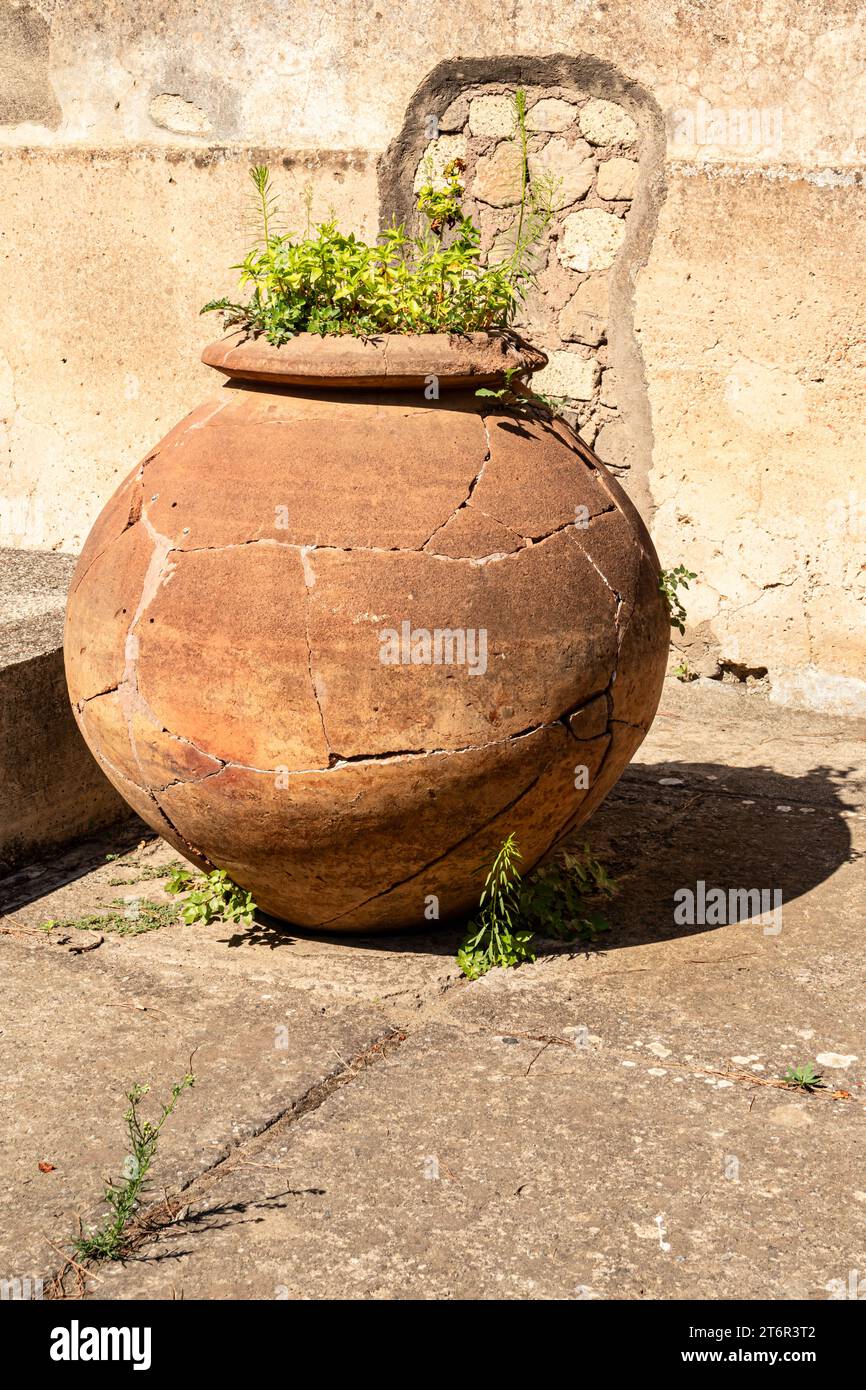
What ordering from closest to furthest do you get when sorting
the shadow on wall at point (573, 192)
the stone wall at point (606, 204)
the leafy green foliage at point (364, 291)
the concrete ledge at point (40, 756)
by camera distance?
the leafy green foliage at point (364, 291) < the concrete ledge at point (40, 756) < the stone wall at point (606, 204) < the shadow on wall at point (573, 192)

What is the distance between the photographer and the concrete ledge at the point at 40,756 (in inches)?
149

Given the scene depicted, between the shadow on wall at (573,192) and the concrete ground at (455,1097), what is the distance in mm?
1921

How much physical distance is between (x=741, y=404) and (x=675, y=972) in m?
2.37

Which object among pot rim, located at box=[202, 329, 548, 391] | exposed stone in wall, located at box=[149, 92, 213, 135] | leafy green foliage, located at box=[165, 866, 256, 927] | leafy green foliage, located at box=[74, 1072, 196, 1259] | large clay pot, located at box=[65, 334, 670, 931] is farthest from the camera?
exposed stone in wall, located at box=[149, 92, 213, 135]

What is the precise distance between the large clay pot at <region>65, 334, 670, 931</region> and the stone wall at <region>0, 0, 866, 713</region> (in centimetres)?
174

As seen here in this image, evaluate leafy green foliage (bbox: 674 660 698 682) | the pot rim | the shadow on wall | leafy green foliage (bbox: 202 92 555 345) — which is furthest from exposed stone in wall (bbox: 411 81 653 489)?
the pot rim

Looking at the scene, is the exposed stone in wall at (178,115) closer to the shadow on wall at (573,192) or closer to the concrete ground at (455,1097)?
the shadow on wall at (573,192)

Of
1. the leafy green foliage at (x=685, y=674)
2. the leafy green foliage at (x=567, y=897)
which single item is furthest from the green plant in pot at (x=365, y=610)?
the leafy green foliage at (x=685, y=674)

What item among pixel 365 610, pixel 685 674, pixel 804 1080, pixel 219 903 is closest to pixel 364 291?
Answer: pixel 365 610

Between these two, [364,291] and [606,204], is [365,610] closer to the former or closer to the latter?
[364,291]

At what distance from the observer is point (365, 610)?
300 centimetres

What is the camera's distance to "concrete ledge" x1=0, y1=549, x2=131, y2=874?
12.4ft

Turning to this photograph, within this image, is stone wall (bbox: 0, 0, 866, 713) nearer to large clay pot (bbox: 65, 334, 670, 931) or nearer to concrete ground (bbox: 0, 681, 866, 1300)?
concrete ground (bbox: 0, 681, 866, 1300)
